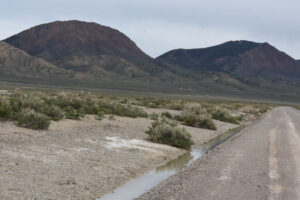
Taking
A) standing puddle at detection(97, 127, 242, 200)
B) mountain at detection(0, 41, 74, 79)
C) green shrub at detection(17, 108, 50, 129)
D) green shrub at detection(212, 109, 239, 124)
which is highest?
mountain at detection(0, 41, 74, 79)

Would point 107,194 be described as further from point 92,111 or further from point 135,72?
point 135,72

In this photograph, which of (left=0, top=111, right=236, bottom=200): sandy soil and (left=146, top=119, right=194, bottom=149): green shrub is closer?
(left=0, top=111, right=236, bottom=200): sandy soil

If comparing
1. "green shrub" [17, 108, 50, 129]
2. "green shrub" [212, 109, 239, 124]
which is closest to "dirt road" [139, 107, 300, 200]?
"green shrub" [17, 108, 50, 129]

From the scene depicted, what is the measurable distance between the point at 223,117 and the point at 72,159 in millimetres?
29663

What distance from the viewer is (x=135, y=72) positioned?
588ft

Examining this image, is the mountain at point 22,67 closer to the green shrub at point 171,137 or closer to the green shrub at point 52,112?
the green shrub at point 52,112

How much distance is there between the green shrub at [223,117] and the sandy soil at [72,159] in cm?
2013

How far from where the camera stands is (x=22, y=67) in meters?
149

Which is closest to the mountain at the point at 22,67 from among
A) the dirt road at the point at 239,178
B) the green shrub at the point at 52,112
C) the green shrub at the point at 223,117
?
the green shrub at the point at 223,117

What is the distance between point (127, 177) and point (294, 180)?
16.6 feet

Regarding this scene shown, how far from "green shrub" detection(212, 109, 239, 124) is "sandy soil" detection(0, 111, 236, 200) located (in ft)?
66.0

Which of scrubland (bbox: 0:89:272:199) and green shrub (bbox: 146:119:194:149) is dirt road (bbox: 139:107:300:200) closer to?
scrubland (bbox: 0:89:272:199)

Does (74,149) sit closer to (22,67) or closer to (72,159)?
(72,159)

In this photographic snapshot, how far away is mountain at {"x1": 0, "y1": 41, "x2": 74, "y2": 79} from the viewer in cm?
13862
